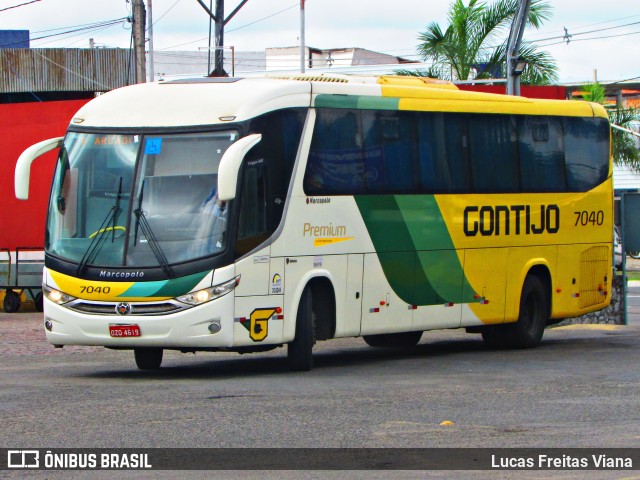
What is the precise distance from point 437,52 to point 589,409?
27.1 m

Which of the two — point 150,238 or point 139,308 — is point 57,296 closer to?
point 139,308

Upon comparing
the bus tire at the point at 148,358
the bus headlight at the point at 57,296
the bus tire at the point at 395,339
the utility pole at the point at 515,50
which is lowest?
the bus tire at the point at 395,339

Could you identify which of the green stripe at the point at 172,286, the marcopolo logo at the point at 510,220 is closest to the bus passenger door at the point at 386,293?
the marcopolo logo at the point at 510,220

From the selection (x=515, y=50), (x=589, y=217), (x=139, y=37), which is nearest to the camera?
(x=589, y=217)

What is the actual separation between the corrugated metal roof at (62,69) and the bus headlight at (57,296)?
2679cm

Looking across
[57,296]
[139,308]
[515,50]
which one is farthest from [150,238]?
[515,50]

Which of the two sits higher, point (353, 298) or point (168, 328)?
point (353, 298)

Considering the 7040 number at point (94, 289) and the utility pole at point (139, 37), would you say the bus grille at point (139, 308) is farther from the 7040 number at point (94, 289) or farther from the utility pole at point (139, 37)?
the utility pole at point (139, 37)

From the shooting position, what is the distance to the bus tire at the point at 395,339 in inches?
770

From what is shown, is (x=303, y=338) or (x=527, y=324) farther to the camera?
(x=527, y=324)

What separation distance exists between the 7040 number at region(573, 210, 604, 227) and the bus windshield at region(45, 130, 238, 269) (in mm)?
7097

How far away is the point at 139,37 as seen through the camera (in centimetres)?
3192

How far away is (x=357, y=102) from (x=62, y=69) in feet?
87.9

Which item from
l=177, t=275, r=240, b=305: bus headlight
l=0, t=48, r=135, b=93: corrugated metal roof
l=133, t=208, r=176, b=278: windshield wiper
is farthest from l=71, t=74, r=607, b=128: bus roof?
l=0, t=48, r=135, b=93: corrugated metal roof
